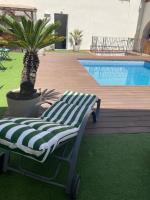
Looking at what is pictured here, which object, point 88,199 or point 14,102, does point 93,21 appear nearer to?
point 14,102

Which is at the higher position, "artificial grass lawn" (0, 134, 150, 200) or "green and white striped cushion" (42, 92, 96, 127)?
"green and white striped cushion" (42, 92, 96, 127)

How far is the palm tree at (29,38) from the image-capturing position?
16.3 ft

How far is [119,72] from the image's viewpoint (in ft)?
42.6

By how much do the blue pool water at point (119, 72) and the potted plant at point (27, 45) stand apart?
5362 mm

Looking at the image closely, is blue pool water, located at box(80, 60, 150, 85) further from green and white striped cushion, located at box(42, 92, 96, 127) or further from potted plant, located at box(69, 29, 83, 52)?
green and white striped cushion, located at box(42, 92, 96, 127)

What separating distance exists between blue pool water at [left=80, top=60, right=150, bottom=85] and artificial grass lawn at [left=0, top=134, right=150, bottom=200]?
6.26 metres

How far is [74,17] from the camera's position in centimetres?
1812

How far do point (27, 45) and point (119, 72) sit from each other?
8.55 metres

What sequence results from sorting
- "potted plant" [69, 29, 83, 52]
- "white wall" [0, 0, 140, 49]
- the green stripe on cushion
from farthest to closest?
"potted plant" [69, 29, 83, 52]
"white wall" [0, 0, 140, 49]
the green stripe on cushion

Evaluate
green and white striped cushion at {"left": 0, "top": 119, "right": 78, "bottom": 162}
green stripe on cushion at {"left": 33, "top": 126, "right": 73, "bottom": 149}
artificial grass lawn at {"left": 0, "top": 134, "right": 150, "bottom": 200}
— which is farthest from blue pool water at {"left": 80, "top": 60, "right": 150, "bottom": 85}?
green and white striped cushion at {"left": 0, "top": 119, "right": 78, "bottom": 162}

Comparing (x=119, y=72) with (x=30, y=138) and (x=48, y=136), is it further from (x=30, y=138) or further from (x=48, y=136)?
(x=30, y=138)

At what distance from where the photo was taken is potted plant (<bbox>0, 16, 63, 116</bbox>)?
16.0 feet

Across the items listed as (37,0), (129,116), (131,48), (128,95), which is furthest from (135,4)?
(129,116)

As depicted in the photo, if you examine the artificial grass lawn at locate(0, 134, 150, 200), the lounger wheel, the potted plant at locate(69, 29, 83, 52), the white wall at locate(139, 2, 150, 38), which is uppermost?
the white wall at locate(139, 2, 150, 38)
